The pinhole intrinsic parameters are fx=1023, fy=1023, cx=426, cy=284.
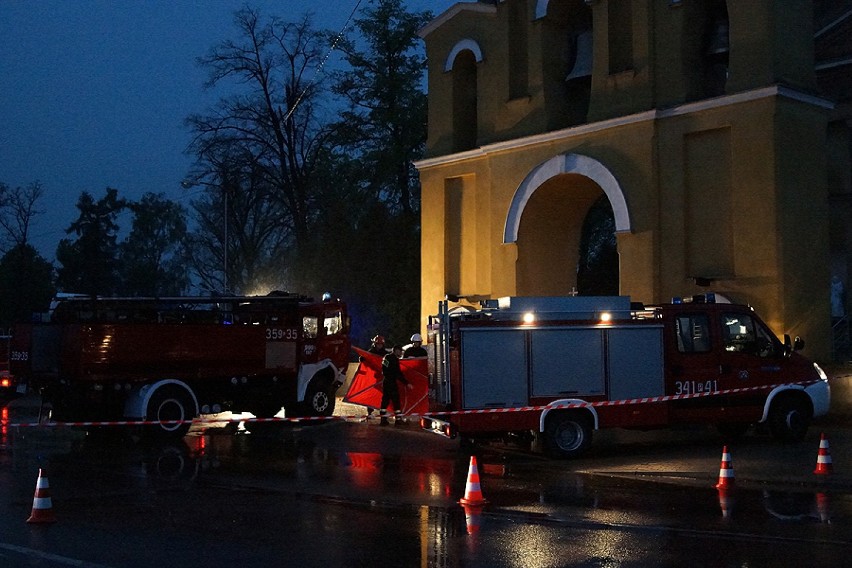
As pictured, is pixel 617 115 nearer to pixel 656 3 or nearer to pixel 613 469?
pixel 656 3

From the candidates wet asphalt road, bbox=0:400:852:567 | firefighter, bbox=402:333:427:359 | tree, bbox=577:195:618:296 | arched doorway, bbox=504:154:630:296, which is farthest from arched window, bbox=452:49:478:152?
wet asphalt road, bbox=0:400:852:567

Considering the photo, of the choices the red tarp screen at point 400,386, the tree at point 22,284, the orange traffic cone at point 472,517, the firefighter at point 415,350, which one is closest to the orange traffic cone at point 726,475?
the orange traffic cone at point 472,517

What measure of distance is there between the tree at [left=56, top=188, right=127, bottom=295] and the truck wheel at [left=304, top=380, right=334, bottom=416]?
168 feet

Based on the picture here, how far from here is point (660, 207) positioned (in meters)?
23.6

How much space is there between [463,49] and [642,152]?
24.1 feet

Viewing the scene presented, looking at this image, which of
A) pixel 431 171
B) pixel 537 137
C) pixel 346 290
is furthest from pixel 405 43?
pixel 537 137

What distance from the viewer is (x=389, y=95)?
41.2 m

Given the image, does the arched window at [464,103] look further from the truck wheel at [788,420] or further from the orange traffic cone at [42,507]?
the orange traffic cone at [42,507]

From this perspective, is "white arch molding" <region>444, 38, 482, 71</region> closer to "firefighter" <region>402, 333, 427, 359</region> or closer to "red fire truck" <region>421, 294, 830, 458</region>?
"firefighter" <region>402, 333, 427, 359</region>

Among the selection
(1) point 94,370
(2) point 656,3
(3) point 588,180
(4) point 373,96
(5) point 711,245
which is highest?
(4) point 373,96

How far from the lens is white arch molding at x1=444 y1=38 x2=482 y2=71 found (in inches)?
1113

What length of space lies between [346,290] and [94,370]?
1891 cm

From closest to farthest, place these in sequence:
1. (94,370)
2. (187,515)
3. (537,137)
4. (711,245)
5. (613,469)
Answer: (187,515)
(613,469)
(94,370)
(711,245)
(537,137)

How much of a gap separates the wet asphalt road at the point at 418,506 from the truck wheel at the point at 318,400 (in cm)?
413
